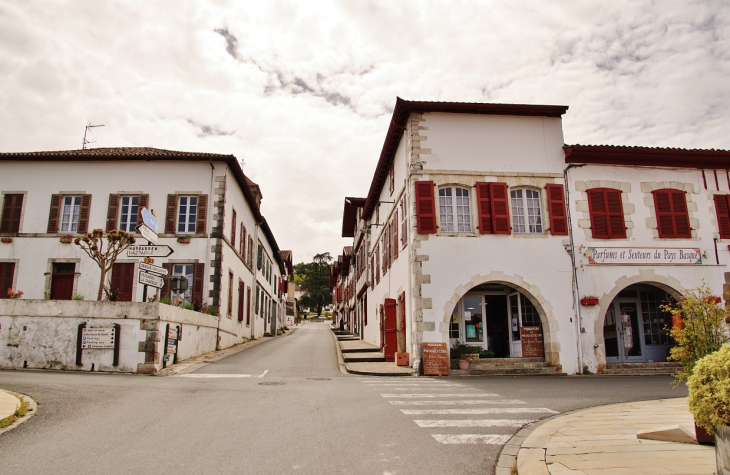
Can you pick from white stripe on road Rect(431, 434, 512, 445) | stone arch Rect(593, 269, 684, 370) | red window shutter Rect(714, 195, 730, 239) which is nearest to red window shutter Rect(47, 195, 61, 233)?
white stripe on road Rect(431, 434, 512, 445)

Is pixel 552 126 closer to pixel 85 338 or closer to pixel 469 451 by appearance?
pixel 469 451

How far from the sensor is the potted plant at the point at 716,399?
12.7 ft

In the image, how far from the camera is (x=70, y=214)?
20703 millimetres

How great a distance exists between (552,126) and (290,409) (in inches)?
478

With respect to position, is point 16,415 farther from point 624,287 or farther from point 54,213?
point 54,213

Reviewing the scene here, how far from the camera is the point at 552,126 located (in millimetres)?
15867

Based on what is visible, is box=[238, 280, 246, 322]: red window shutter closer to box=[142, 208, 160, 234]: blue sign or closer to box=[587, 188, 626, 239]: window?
box=[142, 208, 160, 234]: blue sign

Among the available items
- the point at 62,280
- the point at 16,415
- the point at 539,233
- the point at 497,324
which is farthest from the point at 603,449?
the point at 62,280

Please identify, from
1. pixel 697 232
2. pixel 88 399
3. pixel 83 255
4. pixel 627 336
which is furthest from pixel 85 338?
pixel 697 232

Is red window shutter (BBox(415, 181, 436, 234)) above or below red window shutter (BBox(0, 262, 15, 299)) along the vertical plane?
above

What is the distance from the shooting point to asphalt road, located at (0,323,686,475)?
4977 millimetres

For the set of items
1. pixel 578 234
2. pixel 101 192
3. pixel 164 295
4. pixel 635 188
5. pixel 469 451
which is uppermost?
pixel 101 192

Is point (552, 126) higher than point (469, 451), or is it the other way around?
point (552, 126)

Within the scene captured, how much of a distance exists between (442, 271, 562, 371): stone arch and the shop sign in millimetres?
1974
